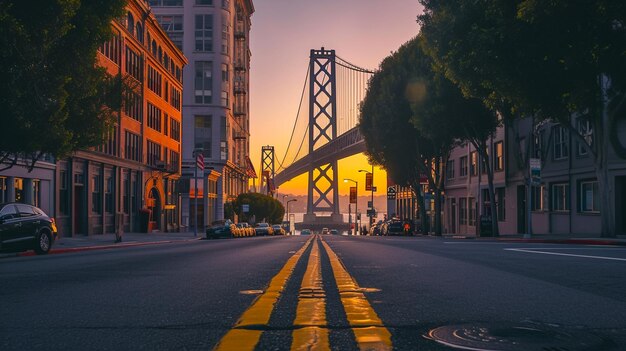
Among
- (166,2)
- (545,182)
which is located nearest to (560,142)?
(545,182)

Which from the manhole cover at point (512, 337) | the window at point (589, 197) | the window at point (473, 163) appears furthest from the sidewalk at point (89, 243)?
the window at point (473, 163)

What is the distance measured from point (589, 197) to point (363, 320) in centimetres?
3242

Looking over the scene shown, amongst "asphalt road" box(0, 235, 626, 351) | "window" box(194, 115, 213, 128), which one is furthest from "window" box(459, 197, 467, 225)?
"asphalt road" box(0, 235, 626, 351)

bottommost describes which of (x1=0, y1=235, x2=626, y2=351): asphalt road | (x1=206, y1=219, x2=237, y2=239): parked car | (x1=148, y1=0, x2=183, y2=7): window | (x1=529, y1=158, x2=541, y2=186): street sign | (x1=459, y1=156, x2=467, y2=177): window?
(x1=206, y1=219, x2=237, y2=239): parked car

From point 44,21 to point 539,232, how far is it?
31.3 m

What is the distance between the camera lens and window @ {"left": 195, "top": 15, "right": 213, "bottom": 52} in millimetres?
78562

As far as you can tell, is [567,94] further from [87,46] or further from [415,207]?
[415,207]

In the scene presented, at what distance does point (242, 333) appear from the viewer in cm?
372

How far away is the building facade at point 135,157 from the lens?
119 feet

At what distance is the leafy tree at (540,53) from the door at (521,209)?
17141mm

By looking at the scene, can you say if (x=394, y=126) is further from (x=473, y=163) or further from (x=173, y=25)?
(x=173, y=25)

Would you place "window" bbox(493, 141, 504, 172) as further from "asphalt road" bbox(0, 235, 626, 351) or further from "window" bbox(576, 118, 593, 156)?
"asphalt road" bbox(0, 235, 626, 351)

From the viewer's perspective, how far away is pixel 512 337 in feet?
11.6

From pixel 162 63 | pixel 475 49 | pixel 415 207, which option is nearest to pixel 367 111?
pixel 162 63
